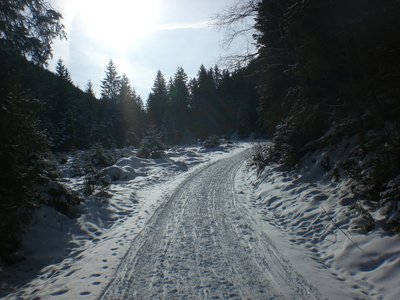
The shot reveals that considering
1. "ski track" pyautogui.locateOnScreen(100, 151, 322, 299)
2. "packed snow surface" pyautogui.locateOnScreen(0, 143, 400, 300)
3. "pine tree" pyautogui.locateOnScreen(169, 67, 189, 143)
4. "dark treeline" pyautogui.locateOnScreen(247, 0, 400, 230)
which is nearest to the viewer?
"ski track" pyautogui.locateOnScreen(100, 151, 322, 299)

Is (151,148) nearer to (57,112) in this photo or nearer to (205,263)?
(57,112)

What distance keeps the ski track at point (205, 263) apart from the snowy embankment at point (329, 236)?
42 centimetres

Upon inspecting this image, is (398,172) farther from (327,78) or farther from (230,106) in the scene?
(230,106)

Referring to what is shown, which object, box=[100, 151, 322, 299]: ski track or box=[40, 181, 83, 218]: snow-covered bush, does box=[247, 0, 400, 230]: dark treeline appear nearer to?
box=[100, 151, 322, 299]: ski track

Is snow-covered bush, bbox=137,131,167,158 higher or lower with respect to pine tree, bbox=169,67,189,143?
lower

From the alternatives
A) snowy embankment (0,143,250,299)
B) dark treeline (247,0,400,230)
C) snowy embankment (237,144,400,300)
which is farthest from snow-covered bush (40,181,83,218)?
dark treeline (247,0,400,230)

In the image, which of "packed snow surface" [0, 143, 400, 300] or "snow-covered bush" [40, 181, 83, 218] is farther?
"snow-covered bush" [40, 181, 83, 218]

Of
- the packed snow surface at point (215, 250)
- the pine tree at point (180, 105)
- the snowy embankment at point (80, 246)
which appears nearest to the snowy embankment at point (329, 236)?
the packed snow surface at point (215, 250)

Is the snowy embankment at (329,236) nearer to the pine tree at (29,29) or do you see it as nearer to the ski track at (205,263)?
the ski track at (205,263)

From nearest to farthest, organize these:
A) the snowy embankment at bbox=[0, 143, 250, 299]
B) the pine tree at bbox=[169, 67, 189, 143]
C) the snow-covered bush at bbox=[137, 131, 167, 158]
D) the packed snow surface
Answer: the packed snow surface < the snowy embankment at bbox=[0, 143, 250, 299] < the snow-covered bush at bbox=[137, 131, 167, 158] < the pine tree at bbox=[169, 67, 189, 143]

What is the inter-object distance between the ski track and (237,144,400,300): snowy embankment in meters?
0.42

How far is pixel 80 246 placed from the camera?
25.9 ft

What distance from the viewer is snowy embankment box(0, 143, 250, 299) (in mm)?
5676

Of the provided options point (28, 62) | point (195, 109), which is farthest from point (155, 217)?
point (195, 109)
